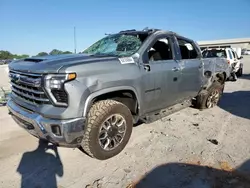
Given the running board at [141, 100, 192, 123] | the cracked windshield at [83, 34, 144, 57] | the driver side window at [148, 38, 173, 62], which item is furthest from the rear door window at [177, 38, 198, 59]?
the cracked windshield at [83, 34, 144, 57]

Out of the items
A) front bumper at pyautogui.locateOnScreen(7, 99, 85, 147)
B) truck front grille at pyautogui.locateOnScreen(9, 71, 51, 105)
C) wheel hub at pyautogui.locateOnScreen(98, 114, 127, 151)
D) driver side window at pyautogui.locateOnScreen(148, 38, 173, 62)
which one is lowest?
wheel hub at pyautogui.locateOnScreen(98, 114, 127, 151)

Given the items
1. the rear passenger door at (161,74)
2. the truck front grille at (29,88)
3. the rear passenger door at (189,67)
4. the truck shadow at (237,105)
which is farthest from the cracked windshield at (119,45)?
the truck shadow at (237,105)

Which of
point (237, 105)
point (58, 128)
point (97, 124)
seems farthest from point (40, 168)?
point (237, 105)

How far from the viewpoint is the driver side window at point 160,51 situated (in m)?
4.29

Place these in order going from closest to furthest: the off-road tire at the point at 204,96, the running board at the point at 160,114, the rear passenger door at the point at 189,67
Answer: the running board at the point at 160,114 → the rear passenger door at the point at 189,67 → the off-road tire at the point at 204,96

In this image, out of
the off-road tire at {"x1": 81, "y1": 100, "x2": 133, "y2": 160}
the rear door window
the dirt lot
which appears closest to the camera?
the dirt lot

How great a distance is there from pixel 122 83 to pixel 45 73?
113 centimetres

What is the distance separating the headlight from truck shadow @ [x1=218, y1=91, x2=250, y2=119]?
477 cm

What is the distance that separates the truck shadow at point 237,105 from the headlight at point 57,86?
4767mm

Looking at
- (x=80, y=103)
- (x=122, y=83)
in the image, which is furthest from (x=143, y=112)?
(x=80, y=103)

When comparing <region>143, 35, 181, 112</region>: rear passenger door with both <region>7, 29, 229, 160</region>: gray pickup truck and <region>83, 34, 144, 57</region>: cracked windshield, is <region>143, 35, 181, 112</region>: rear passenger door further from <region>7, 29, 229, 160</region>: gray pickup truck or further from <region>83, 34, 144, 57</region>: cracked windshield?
<region>83, 34, 144, 57</region>: cracked windshield

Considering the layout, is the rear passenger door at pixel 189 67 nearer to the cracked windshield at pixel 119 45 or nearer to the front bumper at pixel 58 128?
the cracked windshield at pixel 119 45

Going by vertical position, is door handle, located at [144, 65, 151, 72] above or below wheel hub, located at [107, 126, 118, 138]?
above

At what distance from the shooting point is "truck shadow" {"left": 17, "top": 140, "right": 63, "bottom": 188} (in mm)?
2965
